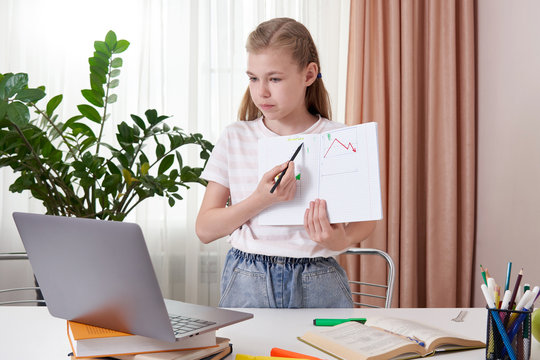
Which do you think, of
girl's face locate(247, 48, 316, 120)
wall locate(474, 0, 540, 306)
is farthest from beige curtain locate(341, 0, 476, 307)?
girl's face locate(247, 48, 316, 120)

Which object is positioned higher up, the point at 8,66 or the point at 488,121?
the point at 8,66

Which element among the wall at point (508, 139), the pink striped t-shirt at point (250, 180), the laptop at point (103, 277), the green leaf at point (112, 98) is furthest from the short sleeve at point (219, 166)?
the wall at point (508, 139)

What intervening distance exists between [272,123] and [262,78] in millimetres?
172

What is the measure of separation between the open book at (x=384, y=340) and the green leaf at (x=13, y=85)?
3.83 ft

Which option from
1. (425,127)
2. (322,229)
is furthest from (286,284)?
(425,127)

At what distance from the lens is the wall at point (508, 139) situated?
6.61ft

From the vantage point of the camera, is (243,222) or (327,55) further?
(327,55)

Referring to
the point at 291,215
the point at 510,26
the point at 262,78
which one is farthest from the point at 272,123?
the point at 510,26

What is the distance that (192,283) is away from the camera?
105 inches

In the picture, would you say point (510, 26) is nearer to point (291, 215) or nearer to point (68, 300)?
point (291, 215)

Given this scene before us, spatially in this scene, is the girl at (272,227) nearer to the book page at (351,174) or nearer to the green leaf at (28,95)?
the book page at (351,174)

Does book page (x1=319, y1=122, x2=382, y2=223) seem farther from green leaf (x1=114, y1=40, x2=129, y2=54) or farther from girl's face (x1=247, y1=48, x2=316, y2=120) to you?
green leaf (x1=114, y1=40, x2=129, y2=54)

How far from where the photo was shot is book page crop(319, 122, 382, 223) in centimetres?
118

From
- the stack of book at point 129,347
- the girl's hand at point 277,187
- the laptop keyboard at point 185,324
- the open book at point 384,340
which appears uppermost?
the girl's hand at point 277,187
